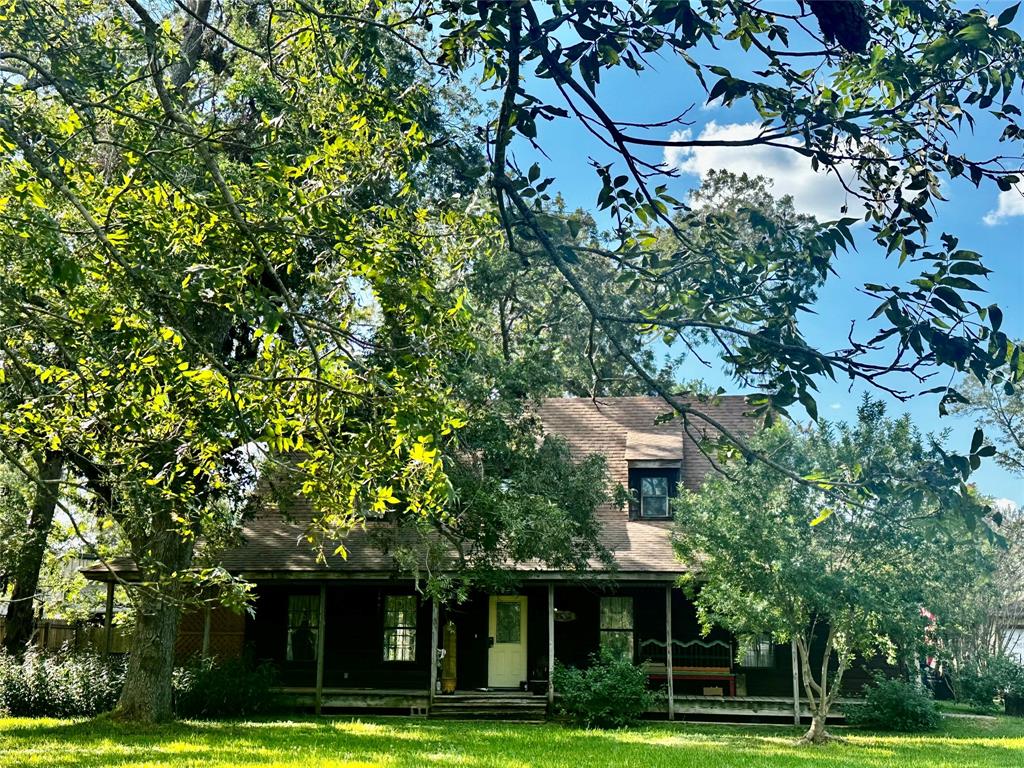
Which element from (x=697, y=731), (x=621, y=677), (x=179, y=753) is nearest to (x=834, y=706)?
(x=697, y=731)

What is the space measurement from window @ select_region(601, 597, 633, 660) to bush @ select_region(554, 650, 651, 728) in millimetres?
2865

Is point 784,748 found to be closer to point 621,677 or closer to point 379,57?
point 621,677

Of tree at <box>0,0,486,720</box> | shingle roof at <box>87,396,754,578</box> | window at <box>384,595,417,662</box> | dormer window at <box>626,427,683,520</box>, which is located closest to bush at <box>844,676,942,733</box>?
shingle roof at <box>87,396,754,578</box>

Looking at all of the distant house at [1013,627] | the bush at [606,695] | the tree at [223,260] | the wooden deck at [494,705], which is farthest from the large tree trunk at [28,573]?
the distant house at [1013,627]

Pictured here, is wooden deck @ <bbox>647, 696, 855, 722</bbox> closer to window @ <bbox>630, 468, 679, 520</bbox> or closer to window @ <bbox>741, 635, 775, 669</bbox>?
window @ <bbox>741, 635, 775, 669</bbox>

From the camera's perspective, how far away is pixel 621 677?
18.0m

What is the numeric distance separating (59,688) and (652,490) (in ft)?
42.7

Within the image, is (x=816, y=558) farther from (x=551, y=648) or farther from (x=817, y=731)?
(x=551, y=648)

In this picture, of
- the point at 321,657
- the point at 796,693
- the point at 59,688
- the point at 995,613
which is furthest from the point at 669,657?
the point at 995,613

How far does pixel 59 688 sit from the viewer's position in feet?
61.3

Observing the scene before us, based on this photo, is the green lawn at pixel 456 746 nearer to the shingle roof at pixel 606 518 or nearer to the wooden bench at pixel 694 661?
the wooden bench at pixel 694 661

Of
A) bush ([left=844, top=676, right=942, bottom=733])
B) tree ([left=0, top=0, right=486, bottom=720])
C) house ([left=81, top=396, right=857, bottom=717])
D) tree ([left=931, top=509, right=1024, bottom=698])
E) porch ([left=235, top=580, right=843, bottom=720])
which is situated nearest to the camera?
tree ([left=0, top=0, right=486, bottom=720])

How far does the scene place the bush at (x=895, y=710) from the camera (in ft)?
59.9

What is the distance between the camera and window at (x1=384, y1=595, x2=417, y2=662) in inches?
854
